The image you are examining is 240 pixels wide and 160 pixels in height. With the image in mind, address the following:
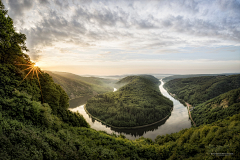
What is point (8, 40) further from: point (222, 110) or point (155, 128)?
point (222, 110)

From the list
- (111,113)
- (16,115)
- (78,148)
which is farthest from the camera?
(111,113)

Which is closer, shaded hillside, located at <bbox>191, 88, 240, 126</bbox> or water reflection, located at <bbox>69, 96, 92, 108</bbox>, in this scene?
shaded hillside, located at <bbox>191, 88, 240, 126</bbox>

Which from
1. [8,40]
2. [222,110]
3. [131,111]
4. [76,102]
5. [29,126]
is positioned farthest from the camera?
[76,102]

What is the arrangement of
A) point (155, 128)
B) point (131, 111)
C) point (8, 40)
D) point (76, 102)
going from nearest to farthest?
point (8, 40) → point (155, 128) → point (131, 111) → point (76, 102)

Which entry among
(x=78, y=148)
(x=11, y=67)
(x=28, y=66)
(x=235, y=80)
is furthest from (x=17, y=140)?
(x=235, y=80)

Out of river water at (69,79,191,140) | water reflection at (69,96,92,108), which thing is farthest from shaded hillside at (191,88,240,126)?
water reflection at (69,96,92,108)

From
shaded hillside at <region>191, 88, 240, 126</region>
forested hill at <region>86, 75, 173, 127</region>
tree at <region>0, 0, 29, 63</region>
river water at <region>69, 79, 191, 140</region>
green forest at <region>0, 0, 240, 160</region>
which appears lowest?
river water at <region>69, 79, 191, 140</region>

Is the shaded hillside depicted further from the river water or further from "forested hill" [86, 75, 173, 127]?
"forested hill" [86, 75, 173, 127]

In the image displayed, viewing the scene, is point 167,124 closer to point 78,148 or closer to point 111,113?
point 111,113

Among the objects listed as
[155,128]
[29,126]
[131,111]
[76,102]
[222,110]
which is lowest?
[155,128]

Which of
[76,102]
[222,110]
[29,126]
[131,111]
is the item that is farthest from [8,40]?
[76,102]

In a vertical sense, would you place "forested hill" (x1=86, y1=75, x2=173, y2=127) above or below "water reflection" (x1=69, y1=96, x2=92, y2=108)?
above
